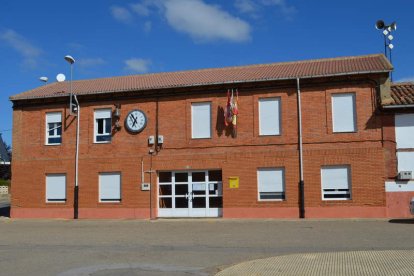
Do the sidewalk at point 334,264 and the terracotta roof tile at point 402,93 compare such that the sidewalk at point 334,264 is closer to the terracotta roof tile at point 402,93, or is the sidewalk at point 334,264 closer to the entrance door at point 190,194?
the terracotta roof tile at point 402,93

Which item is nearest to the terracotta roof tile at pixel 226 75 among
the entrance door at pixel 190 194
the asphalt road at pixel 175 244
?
the entrance door at pixel 190 194

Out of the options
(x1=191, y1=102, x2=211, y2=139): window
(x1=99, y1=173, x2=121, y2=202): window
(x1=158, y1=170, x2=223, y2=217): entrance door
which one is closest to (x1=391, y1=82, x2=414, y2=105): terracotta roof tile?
(x1=191, y1=102, x2=211, y2=139): window

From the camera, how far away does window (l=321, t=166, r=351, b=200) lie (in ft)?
71.3

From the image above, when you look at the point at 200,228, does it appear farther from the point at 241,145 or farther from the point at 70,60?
the point at 70,60

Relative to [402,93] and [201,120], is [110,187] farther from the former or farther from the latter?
[402,93]

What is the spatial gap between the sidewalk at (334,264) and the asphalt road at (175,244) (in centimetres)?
71

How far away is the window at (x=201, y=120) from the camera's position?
23703 mm

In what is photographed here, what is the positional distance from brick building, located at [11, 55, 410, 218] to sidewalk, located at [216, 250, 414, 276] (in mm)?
10935

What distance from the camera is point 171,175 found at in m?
24.4

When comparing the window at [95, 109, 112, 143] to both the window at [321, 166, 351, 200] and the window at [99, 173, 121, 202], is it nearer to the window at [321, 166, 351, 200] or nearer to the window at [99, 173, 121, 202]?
the window at [99, 173, 121, 202]

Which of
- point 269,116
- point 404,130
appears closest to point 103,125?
point 269,116

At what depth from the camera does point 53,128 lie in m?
26.1

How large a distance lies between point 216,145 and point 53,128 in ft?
29.0

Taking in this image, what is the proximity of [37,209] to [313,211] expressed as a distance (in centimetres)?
1375
